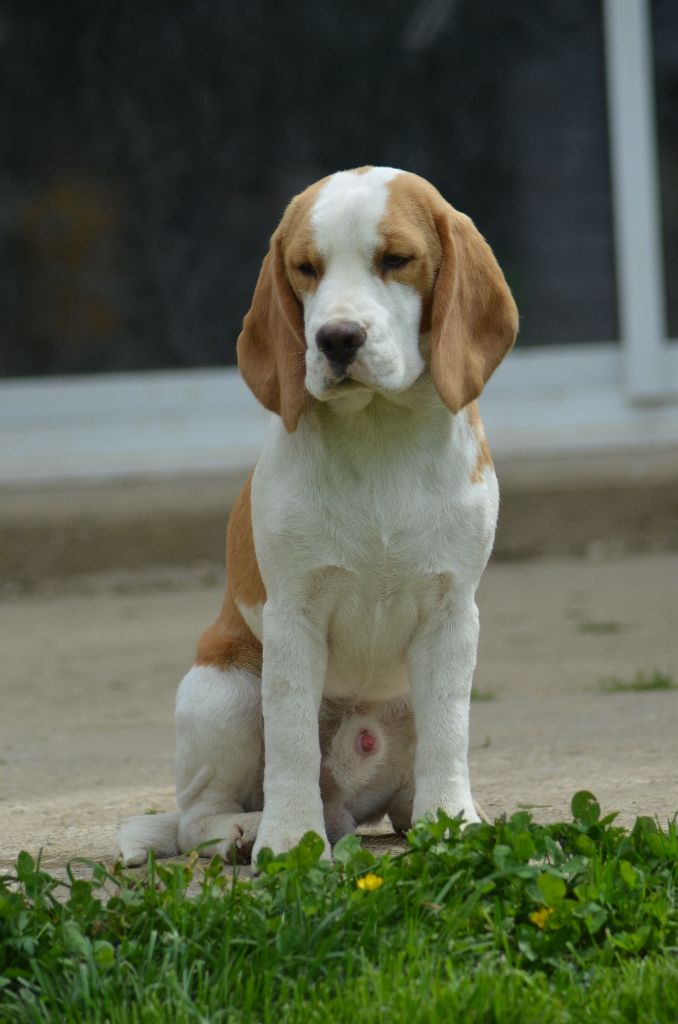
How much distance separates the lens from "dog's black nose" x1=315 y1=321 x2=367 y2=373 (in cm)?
321

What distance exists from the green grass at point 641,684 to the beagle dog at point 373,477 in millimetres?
2263

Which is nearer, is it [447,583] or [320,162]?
[447,583]

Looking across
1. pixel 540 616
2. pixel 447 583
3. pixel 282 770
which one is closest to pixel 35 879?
pixel 282 770

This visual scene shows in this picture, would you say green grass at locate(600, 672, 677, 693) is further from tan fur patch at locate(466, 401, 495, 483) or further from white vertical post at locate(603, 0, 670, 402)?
white vertical post at locate(603, 0, 670, 402)

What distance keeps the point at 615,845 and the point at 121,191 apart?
669cm

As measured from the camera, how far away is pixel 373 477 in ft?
11.3

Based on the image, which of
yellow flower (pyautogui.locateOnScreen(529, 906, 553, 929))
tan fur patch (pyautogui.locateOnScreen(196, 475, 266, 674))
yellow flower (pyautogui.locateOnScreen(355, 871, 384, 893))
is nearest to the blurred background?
tan fur patch (pyautogui.locateOnScreen(196, 475, 266, 674))

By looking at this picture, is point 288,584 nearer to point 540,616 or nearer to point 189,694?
point 189,694

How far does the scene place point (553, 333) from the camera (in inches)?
372

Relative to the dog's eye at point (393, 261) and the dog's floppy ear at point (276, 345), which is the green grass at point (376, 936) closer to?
the dog's floppy ear at point (276, 345)

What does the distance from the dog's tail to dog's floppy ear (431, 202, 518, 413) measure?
48.8 inches

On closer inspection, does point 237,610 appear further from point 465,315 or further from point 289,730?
point 465,315

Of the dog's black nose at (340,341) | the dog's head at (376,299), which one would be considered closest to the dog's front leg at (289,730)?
the dog's head at (376,299)

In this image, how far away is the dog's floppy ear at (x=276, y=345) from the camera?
11.3ft
